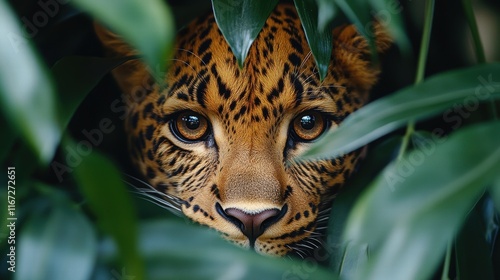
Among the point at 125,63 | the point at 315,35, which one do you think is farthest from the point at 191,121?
the point at 315,35

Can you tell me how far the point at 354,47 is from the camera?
45.3 inches

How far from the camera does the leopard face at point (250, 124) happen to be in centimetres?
105

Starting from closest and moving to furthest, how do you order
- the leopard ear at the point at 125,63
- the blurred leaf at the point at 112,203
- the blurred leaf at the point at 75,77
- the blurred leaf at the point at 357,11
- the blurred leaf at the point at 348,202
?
the blurred leaf at the point at 112,203
the blurred leaf at the point at 357,11
the blurred leaf at the point at 75,77
the blurred leaf at the point at 348,202
the leopard ear at the point at 125,63

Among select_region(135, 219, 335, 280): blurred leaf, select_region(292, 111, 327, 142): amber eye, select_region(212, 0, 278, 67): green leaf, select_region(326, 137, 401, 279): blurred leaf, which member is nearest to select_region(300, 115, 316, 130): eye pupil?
select_region(292, 111, 327, 142): amber eye

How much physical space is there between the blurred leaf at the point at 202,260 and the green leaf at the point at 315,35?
0.28 metres

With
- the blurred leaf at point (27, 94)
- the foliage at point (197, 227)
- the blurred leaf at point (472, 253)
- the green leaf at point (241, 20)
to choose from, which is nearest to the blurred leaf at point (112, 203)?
the foliage at point (197, 227)

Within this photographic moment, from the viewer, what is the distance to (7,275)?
0.96 metres

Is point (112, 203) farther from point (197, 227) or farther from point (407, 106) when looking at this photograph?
point (407, 106)

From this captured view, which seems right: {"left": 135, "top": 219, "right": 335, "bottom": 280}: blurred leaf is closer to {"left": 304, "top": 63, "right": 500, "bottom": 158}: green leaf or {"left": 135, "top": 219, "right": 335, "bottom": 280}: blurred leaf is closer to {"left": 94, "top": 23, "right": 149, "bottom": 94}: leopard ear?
{"left": 304, "top": 63, "right": 500, "bottom": 158}: green leaf

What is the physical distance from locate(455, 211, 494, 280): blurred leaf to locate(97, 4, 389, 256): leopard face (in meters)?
0.21

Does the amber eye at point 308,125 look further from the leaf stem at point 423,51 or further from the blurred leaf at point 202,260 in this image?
the blurred leaf at point 202,260

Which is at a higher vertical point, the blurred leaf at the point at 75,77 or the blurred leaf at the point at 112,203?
the blurred leaf at the point at 75,77

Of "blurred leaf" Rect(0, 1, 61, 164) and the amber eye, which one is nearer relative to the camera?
"blurred leaf" Rect(0, 1, 61, 164)

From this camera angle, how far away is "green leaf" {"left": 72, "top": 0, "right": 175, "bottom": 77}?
22.5 inches
